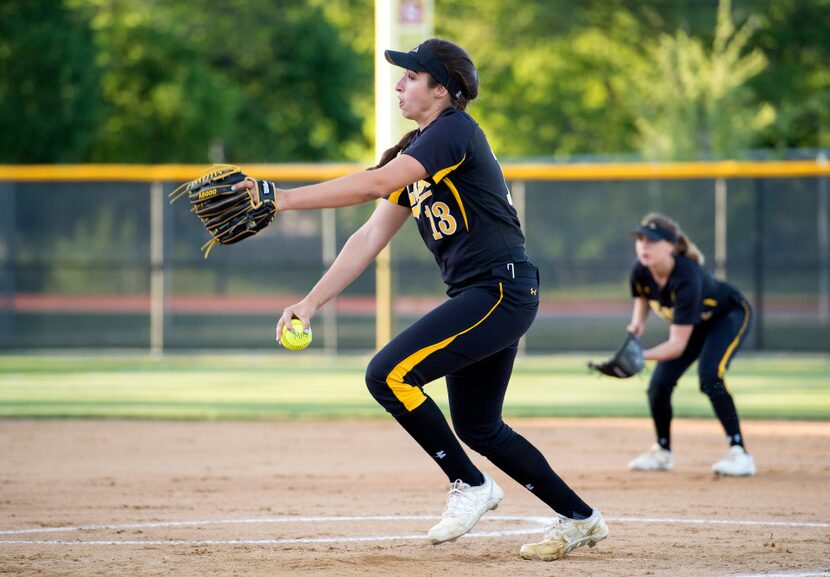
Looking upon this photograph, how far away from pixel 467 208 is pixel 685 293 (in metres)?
3.12

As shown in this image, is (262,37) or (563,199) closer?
(563,199)

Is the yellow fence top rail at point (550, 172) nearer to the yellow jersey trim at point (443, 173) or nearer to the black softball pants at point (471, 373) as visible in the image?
the black softball pants at point (471, 373)

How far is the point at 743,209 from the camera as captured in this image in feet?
53.2

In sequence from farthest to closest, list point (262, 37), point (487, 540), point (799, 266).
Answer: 1. point (262, 37)
2. point (799, 266)
3. point (487, 540)

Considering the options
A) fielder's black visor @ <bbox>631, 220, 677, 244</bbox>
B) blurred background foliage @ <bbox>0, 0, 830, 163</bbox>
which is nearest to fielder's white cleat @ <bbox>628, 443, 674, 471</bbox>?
fielder's black visor @ <bbox>631, 220, 677, 244</bbox>

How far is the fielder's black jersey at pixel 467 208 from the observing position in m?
4.75

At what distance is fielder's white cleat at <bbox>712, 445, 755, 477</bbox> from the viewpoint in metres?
7.71

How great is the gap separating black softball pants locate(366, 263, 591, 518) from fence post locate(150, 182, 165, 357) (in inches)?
482

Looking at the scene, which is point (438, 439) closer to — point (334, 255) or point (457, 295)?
point (457, 295)

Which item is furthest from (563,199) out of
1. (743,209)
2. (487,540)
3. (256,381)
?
(487,540)

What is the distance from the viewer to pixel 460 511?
→ 5.00m

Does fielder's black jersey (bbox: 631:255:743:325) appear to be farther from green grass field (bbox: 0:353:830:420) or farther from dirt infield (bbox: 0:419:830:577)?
green grass field (bbox: 0:353:830:420)

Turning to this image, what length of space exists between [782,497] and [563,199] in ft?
33.3

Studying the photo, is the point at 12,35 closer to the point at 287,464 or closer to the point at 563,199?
the point at 563,199
